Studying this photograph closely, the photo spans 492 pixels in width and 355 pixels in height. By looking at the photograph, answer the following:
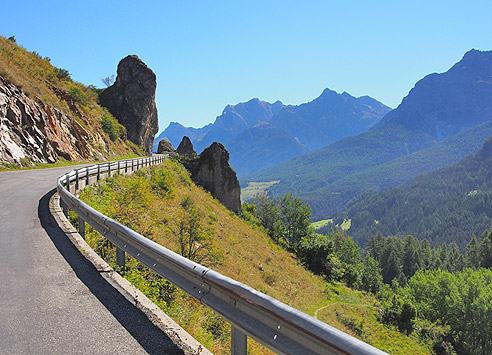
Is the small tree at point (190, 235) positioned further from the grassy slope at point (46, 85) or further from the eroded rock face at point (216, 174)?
the eroded rock face at point (216, 174)

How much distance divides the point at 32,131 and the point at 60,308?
23851 millimetres

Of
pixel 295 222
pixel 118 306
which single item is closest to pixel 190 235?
pixel 118 306

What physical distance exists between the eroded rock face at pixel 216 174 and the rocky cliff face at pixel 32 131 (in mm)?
12794

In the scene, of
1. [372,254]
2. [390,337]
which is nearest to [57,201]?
[390,337]

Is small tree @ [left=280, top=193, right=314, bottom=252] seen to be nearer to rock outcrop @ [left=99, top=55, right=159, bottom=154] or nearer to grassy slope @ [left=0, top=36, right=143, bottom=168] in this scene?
grassy slope @ [left=0, top=36, right=143, bottom=168]

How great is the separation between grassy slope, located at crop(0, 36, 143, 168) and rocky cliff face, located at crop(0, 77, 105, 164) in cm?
113

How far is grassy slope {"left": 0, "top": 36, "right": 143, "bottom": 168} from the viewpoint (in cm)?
2617

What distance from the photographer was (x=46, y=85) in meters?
31.6

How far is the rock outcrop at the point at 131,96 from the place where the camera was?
54.1 metres

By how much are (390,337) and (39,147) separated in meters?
31.1

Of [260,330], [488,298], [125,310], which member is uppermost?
[260,330]

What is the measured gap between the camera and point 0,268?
219 inches

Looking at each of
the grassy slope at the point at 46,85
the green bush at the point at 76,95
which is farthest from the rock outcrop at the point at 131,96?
the green bush at the point at 76,95

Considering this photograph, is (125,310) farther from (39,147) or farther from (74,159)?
(74,159)
